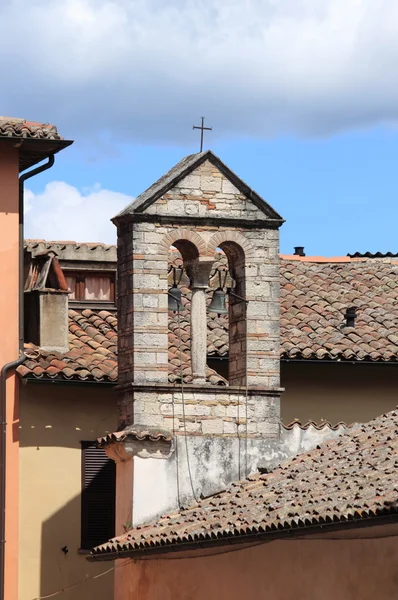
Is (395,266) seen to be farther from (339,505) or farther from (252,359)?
(339,505)

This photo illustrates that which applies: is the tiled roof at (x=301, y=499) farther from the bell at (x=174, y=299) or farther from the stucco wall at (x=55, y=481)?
the stucco wall at (x=55, y=481)

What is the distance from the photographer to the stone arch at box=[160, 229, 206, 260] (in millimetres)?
20219

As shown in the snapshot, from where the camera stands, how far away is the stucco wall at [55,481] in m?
22.1

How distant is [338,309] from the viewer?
24953 mm

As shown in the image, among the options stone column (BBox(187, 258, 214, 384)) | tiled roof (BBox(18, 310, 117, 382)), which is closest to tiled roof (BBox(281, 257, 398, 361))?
tiled roof (BBox(18, 310, 117, 382))

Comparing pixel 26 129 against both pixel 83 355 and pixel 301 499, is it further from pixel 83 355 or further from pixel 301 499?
pixel 301 499

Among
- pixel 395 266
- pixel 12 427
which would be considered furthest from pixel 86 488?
pixel 395 266

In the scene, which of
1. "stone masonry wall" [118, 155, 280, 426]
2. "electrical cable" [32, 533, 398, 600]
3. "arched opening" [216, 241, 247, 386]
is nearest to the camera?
"electrical cable" [32, 533, 398, 600]

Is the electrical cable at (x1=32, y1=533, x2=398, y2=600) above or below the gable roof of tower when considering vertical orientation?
below

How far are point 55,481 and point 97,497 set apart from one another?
559 millimetres

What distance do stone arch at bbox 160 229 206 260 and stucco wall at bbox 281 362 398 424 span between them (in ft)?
11.3

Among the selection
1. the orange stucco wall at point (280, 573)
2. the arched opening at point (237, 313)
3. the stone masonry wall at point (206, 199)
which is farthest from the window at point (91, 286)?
the orange stucco wall at point (280, 573)

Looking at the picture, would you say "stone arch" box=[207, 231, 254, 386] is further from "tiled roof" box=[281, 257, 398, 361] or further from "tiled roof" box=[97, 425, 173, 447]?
"tiled roof" box=[281, 257, 398, 361]

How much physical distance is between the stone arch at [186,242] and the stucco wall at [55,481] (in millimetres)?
2881
